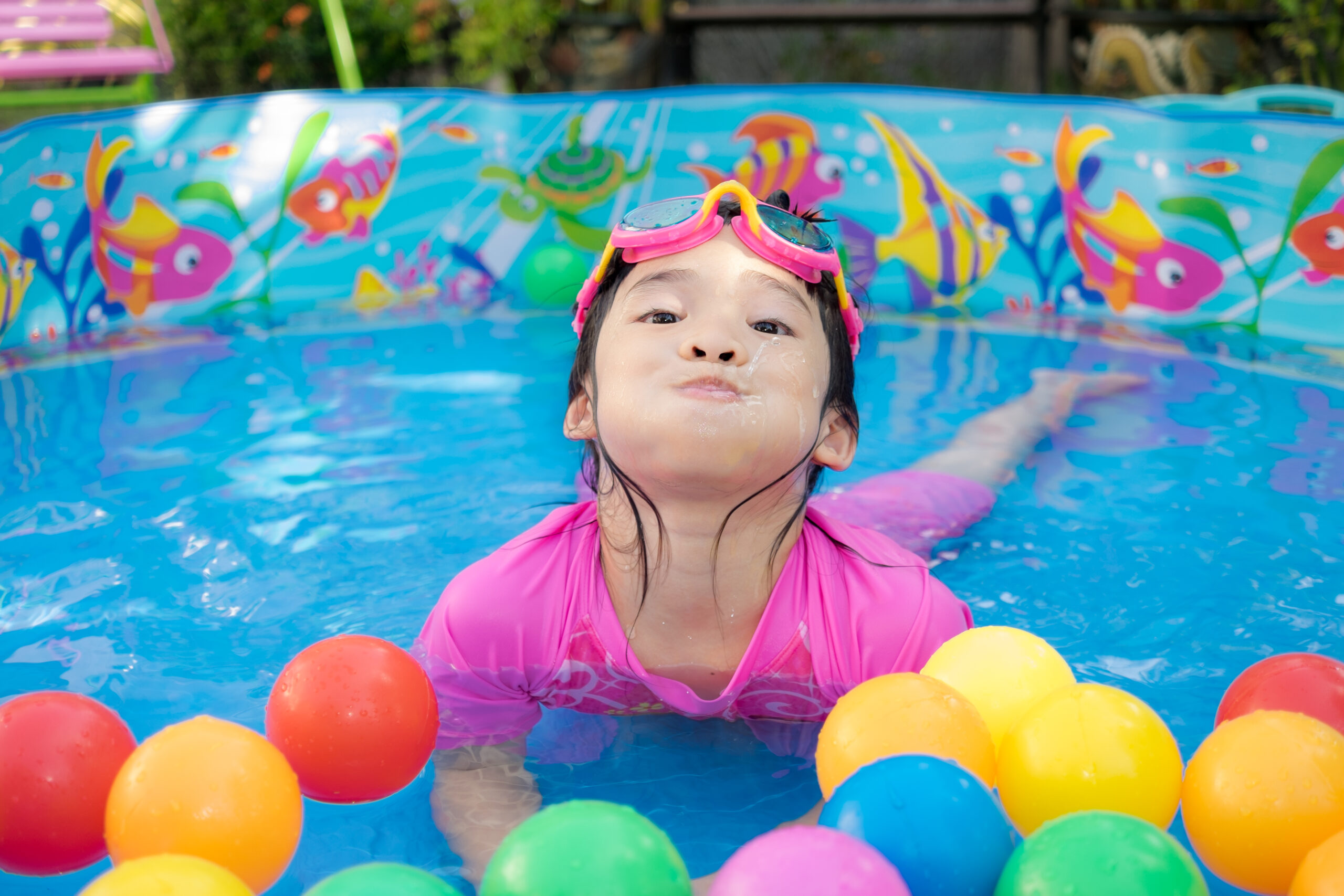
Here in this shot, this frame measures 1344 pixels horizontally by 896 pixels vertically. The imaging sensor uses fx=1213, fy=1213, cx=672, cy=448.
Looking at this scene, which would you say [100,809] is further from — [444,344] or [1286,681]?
[444,344]

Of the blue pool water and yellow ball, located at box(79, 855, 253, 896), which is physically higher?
yellow ball, located at box(79, 855, 253, 896)

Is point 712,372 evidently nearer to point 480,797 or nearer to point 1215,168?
point 480,797

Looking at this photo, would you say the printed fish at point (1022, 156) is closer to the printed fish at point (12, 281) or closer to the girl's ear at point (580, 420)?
the girl's ear at point (580, 420)

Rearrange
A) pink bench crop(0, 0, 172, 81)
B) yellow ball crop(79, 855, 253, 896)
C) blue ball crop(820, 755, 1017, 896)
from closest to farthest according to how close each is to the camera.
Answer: yellow ball crop(79, 855, 253, 896), blue ball crop(820, 755, 1017, 896), pink bench crop(0, 0, 172, 81)

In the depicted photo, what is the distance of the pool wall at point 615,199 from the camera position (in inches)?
199

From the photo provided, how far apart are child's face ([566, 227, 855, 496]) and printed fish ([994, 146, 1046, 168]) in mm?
3814

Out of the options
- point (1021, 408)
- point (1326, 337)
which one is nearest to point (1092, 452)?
point (1021, 408)

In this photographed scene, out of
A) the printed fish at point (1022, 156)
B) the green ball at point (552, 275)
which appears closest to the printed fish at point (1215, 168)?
the printed fish at point (1022, 156)

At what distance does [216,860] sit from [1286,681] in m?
1.53

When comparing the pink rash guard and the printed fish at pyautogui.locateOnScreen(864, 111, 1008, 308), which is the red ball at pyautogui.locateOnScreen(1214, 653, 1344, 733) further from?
the printed fish at pyautogui.locateOnScreen(864, 111, 1008, 308)

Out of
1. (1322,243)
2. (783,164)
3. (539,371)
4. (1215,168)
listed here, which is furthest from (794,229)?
(783,164)

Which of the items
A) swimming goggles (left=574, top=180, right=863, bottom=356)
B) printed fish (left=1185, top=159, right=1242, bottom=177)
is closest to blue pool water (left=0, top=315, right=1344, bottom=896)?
printed fish (left=1185, top=159, right=1242, bottom=177)

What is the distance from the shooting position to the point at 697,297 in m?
1.99

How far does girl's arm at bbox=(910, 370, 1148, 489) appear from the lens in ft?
11.7
